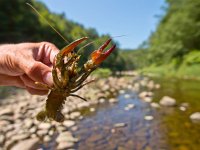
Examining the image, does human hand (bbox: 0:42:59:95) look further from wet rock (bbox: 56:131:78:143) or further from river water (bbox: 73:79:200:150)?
wet rock (bbox: 56:131:78:143)

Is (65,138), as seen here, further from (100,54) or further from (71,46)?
(71,46)

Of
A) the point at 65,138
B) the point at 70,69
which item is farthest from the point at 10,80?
the point at 65,138

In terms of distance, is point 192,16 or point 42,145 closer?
point 42,145

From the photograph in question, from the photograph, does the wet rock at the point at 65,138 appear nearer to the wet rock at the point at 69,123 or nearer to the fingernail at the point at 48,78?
the wet rock at the point at 69,123

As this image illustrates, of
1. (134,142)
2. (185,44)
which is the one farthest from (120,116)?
(185,44)

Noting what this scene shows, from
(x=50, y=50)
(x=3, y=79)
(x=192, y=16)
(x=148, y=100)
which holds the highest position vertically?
(x=192, y=16)

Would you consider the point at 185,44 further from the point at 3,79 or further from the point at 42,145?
the point at 3,79

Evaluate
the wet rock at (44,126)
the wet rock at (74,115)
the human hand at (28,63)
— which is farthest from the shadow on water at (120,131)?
the human hand at (28,63)
